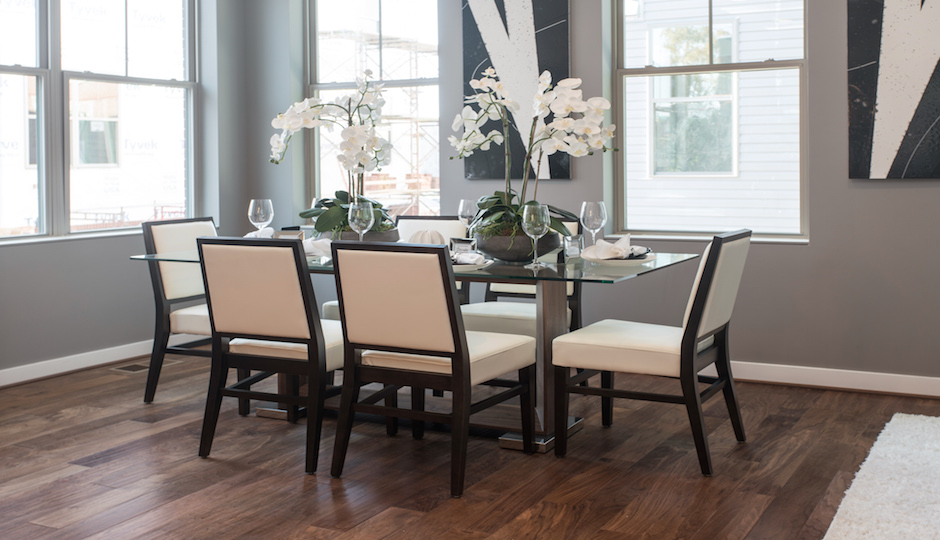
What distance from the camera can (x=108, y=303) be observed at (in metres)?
5.08

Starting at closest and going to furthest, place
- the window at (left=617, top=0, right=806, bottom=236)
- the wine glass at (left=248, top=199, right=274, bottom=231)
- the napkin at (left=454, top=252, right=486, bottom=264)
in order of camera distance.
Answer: the napkin at (left=454, top=252, right=486, bottom=264) < the wine glass at (left=248, top=199, right=274, bottom=231) < the window at (left=617, top=0, right=806, bottom=236)

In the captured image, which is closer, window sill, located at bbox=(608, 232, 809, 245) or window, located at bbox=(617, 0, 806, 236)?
window sill, located at bbox=(608, 232, 809, 245)

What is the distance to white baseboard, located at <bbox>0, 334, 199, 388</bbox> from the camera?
454cm

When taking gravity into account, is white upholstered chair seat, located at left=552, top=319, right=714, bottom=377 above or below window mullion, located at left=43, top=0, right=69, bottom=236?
below

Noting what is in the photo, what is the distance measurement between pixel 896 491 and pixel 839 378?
1564 mm

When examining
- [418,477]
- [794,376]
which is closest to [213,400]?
[418,477]

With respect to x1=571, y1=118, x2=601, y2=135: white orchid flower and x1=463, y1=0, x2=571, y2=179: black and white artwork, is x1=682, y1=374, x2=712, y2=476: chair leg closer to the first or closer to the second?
x1=571, y1=118, x2=601, y2=135: white orchid flower

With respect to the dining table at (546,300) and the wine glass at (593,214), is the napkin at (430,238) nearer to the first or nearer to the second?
the dining table at (546,300)

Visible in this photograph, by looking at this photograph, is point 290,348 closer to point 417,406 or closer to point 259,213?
point 417,406

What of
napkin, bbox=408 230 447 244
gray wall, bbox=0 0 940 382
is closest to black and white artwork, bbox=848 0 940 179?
gray wall, bbox=0 0 940 382

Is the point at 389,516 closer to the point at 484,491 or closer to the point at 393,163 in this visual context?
the point at 484,491

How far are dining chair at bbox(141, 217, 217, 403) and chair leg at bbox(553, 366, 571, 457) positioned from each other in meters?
1.71

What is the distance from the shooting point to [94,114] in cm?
511

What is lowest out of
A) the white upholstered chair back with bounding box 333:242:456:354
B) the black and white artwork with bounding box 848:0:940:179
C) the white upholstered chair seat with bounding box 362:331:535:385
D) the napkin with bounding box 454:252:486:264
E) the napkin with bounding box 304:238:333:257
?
the white upholstered chair seat with bounding box 362:331:535:385
